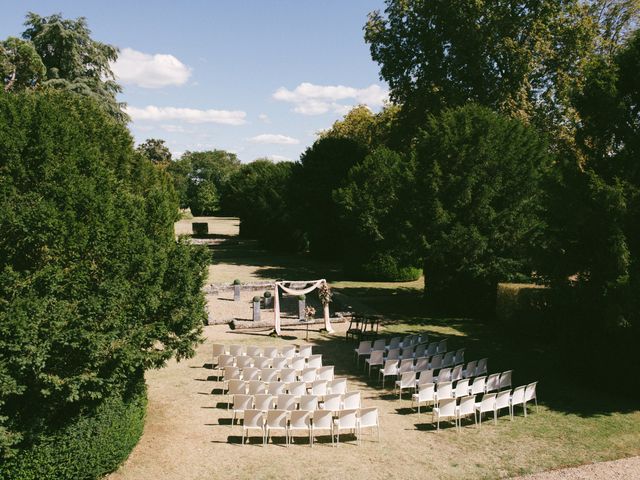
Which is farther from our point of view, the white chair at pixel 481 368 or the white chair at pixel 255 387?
the white chair at pixel 481 368

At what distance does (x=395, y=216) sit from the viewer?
25047mm

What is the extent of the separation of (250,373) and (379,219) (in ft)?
58.4

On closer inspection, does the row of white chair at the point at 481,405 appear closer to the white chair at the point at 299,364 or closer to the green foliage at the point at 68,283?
the white chair at the point at 299,364

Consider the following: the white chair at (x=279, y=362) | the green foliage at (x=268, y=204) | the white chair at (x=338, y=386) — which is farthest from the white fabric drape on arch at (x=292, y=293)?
the green foliage at (x=268, y=204)

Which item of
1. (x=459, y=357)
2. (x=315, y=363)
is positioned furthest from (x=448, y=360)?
(x=315, y=363)

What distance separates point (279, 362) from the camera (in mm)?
15398

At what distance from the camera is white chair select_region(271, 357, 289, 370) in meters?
15.2

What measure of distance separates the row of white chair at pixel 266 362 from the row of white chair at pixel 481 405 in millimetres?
4162

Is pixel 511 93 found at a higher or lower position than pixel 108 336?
higher

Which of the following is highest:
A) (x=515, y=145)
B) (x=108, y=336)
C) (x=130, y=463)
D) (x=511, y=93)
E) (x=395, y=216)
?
(x=511, y=93)

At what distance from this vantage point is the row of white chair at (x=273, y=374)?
14.0m

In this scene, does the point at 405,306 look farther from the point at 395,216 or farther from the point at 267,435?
the point at 267,435

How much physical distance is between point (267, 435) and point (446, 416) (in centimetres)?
469

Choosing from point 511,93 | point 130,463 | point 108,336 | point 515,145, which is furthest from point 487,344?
point 511,93
